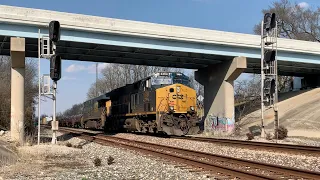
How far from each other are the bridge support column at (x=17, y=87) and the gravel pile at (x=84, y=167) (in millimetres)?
5576

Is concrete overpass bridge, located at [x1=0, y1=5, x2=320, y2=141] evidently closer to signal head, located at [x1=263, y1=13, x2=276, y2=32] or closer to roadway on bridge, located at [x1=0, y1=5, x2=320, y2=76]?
roadway on bridge, located at [x1=0, y1=5, x2=320, y2=76]

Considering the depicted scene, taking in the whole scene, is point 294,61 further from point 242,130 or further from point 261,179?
point 261,179

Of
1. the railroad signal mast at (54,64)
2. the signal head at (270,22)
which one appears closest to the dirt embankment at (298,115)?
the signal head at (270,22)

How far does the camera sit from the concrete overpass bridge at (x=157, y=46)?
2259 cm

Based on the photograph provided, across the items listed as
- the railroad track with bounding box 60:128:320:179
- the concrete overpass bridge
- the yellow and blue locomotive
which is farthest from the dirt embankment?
the railroad track with bounding box 60:128:320:179

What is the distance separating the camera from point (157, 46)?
88.0 ft

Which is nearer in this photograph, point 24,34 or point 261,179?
point 261,179

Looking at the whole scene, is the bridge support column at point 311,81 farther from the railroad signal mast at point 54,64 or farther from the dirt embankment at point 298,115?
the railroad signal mast at point 54,64

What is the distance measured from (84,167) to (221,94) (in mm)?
21877

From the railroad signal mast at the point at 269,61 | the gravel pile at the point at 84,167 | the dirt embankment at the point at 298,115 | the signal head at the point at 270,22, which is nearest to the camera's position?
the gravel pile at the point at 84,167

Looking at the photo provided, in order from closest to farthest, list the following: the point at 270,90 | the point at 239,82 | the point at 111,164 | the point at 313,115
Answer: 1. the point at 111,164
2. the point at 270,90
3. the point at 313,115
4. the point at 239,82

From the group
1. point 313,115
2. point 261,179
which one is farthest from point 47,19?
point 313,115

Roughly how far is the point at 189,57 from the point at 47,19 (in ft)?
41.4

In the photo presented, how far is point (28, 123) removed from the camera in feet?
92.1
